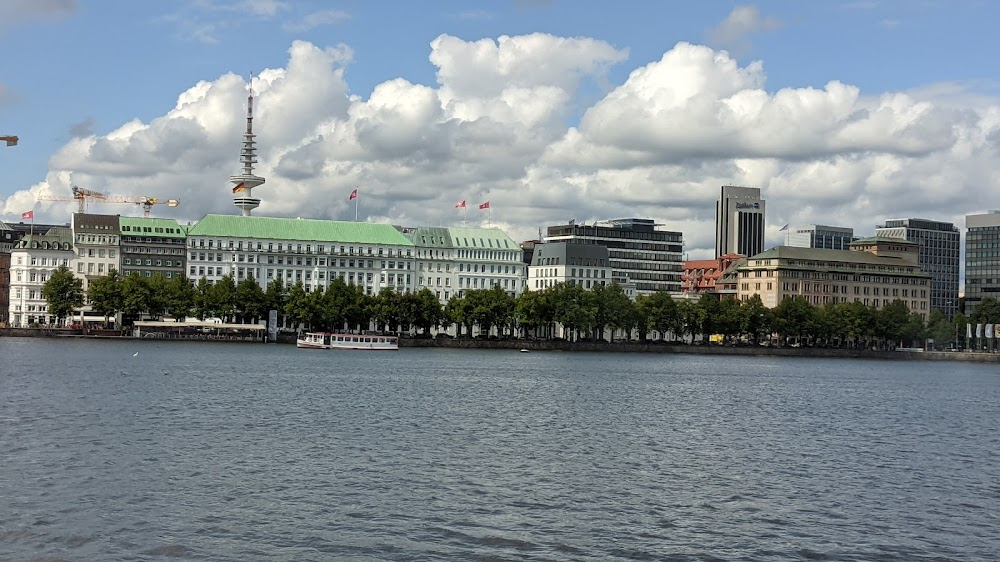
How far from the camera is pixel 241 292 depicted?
593 feet

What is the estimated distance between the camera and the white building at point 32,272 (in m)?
194

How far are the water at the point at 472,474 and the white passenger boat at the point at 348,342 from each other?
7925 centimetres

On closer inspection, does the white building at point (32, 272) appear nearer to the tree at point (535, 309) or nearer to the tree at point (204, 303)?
the tree at point (204, 303)

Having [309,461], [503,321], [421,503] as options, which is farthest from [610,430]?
[503,321]

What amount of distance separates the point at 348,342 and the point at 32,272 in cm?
6050

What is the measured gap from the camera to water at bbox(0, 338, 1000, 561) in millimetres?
31469

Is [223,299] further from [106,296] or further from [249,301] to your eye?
[106,296]

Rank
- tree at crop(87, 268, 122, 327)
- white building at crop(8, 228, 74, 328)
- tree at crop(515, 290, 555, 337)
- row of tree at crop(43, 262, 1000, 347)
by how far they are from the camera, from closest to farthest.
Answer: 1. tree at crop(87, 268, 122, 327)
2. row of tree at crop(43, 262, 1000, 347)
3. tree at crop(515, 290, 555, 337)
4. white building at crop(8, 228, 74, 328)

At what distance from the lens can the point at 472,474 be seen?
4209cm

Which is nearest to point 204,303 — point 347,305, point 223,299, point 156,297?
point 223,299

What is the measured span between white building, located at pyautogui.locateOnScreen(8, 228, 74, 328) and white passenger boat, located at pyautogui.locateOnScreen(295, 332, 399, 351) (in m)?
51.2

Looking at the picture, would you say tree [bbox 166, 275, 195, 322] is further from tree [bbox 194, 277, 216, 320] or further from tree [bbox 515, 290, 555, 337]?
tree [bbox 515, 290, 555, 337]

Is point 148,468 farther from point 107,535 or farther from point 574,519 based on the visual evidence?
point 574,519

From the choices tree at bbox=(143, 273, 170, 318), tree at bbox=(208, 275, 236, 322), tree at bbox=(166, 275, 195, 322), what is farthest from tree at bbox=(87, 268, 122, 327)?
tree at bbox=(208, 275, 236, 322)
